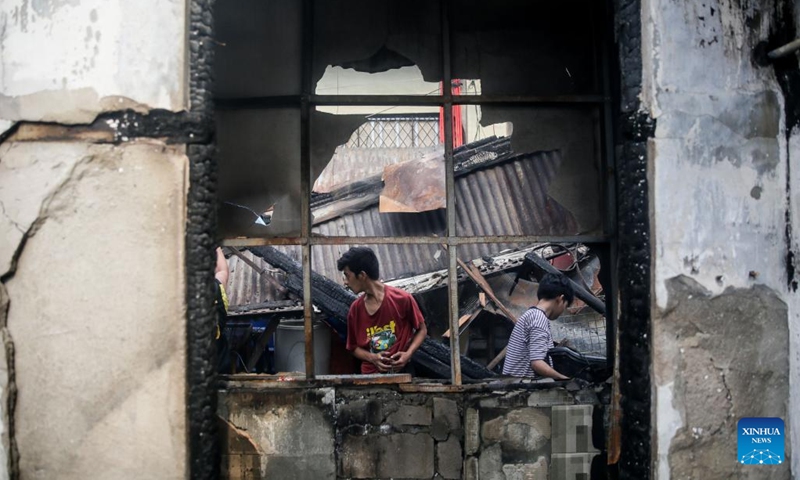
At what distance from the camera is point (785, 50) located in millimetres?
2988

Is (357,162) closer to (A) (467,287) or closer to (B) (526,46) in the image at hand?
(A) (467,287)

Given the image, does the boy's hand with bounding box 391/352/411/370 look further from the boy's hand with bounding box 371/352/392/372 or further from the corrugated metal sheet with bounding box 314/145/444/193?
the corrugated metal sheet with bounding box 314/145/444/193

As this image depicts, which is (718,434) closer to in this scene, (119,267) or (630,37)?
(630,37)

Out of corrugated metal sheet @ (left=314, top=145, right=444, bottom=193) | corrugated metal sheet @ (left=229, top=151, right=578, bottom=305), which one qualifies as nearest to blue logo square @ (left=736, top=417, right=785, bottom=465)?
corrugated metal sheet @ (left=229, top=151, right=578, bottom=305)

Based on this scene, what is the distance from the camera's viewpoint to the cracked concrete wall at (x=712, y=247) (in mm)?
2977

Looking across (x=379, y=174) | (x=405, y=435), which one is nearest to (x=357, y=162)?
(x=379, y=174)

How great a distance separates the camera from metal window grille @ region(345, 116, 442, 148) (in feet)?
26.9

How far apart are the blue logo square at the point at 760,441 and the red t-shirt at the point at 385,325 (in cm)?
197

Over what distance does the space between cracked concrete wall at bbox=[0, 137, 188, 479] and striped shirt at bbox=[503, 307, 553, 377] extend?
2.22 m

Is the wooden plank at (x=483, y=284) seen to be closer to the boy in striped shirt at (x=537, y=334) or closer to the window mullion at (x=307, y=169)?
the boy in striped shirt at (x=537, y=334)

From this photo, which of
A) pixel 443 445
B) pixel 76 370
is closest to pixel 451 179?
pixel 443 445

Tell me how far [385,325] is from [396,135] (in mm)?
4174

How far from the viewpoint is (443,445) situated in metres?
3.48

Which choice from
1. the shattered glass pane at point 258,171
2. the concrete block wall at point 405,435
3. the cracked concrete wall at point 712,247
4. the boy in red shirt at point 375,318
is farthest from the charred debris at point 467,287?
the cracked concrete wall at point 712,247
